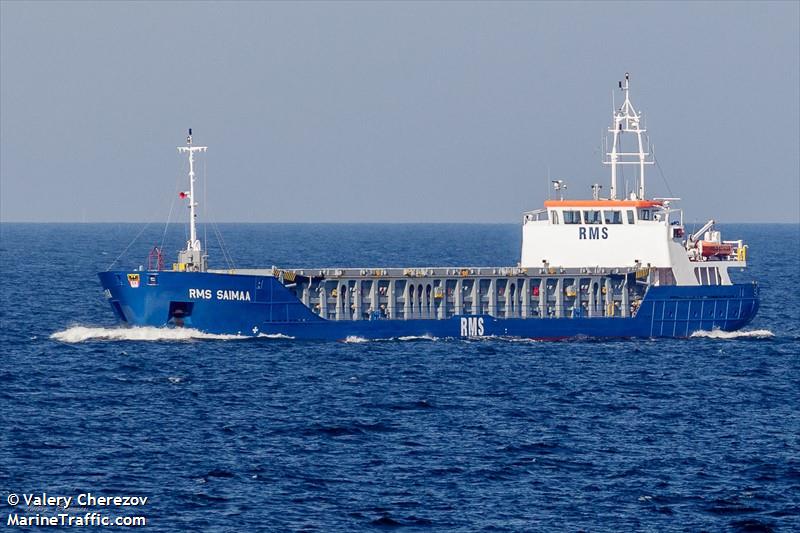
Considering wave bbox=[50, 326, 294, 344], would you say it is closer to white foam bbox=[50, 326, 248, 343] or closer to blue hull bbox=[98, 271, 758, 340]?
white foam bbox=[50, 326, 248, 343]

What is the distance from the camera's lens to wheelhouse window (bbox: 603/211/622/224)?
77.2 m

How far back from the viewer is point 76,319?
87688mm

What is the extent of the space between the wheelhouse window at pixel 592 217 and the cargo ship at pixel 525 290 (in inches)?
3.0

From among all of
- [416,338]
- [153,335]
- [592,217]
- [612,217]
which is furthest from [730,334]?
[153,335]

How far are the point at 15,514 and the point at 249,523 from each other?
6.28 m

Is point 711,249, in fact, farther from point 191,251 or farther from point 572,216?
point 191,251

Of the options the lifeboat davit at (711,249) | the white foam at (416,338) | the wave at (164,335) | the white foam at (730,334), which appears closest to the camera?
the wave at (164,335)

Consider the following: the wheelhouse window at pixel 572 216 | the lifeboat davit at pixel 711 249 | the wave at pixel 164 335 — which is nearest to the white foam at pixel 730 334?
the lifeboat davit at pixel 711 249

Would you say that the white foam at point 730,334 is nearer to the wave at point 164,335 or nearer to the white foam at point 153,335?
the wave at point 164,335

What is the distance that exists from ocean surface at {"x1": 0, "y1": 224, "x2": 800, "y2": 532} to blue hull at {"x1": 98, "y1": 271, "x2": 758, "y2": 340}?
77 centimetres

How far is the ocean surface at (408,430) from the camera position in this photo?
131 ft

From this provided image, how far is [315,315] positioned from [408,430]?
20419mm

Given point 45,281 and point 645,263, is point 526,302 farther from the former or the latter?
point 45,281

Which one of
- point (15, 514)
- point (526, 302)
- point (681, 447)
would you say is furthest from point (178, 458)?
point (526, 302)
